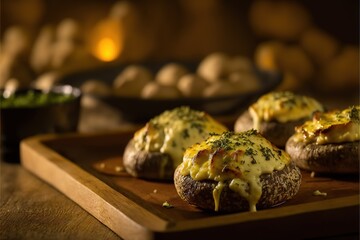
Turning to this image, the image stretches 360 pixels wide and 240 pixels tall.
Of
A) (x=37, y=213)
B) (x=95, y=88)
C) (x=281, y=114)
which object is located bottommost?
(x=37, y=213)

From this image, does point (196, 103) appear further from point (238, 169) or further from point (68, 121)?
point (238, 169)

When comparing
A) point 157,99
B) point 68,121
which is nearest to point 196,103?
point 157,99

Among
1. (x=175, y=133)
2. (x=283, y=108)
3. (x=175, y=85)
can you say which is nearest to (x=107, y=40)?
(x=175, y=85)

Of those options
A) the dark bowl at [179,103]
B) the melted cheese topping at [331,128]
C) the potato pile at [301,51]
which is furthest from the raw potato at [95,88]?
the melted cheese topping at [331,128]

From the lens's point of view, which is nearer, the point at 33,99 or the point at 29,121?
the point at 29,121

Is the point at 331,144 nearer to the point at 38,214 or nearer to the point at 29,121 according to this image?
the point at 38,214

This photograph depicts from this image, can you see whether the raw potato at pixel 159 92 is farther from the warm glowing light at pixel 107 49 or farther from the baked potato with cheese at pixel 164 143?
the warm glowing light at pixel 107 49
